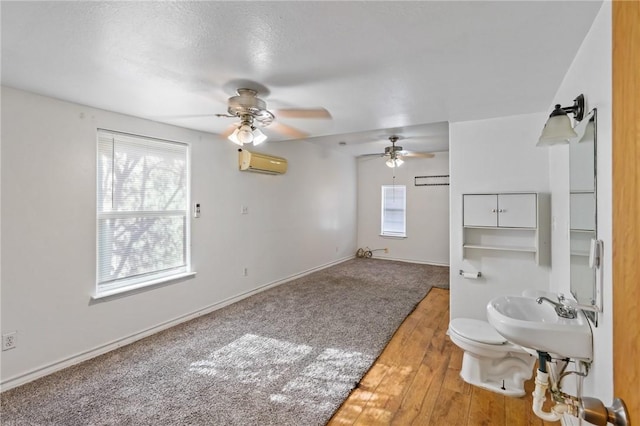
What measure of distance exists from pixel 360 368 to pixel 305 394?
553 mm

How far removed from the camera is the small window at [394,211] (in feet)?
22.4

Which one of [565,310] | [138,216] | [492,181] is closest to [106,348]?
[138,216]

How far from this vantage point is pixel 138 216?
3051 mm

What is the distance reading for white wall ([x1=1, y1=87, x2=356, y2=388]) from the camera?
7.36 ft

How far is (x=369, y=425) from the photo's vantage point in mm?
1848

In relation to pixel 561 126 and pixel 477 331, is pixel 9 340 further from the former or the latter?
pixel 561 126

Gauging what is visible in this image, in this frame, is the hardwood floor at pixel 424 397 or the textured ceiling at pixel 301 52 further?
the hardwood floor at pixel 424 397

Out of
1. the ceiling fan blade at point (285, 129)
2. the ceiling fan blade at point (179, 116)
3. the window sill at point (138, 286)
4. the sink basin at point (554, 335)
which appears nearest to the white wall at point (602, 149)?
the sink basin at point (554, 335)

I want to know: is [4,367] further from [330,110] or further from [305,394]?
[330,110]

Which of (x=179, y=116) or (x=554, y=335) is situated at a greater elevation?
(x=179, y=116)

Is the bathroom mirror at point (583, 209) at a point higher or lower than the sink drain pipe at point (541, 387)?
higher

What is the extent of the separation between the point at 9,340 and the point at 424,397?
308 centimetres

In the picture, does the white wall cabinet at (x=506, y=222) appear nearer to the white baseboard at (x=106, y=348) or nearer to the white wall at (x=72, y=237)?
the white wall at (x=72, y=237)

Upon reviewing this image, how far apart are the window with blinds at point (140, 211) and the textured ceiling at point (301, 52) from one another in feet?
1.71
